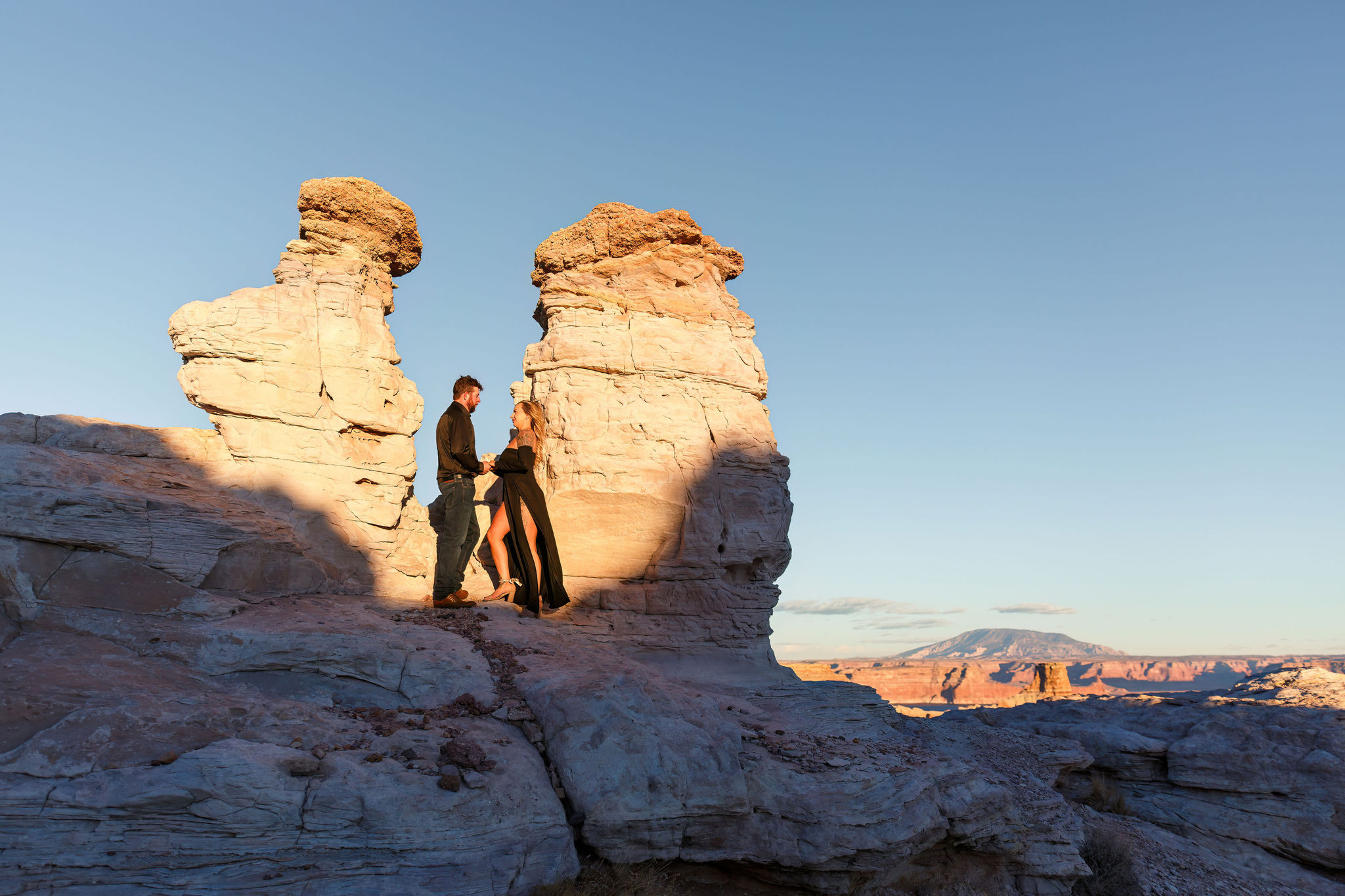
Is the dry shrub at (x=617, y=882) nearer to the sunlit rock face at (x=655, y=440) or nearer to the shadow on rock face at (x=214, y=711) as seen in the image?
the shadow on rock face at (x=214, y=711)

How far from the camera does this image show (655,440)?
8.87 meters

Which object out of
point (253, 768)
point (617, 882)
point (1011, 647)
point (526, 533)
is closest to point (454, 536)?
point (526, 533)

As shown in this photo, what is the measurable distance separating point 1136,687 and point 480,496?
82.8 metres

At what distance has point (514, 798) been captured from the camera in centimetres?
484

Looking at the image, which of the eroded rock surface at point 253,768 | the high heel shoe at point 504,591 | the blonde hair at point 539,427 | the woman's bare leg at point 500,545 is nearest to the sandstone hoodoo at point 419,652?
the eroded rock surface at point 253,768

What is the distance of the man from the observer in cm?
762

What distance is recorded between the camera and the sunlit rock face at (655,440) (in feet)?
28.1

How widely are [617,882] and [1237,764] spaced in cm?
920

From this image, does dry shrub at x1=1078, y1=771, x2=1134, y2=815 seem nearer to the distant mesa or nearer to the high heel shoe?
the high heel shoe

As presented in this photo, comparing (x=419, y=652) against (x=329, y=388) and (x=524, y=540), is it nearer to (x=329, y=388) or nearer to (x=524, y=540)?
(x=524, y=540)

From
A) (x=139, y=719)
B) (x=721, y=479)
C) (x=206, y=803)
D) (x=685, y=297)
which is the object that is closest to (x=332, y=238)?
(x=685, y=297)

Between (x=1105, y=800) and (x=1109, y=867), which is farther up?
(x=1105, y=800)

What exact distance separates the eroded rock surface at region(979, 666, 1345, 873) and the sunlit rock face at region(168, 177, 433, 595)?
9308 millimetres

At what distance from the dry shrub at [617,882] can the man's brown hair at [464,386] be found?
4.74 metres
